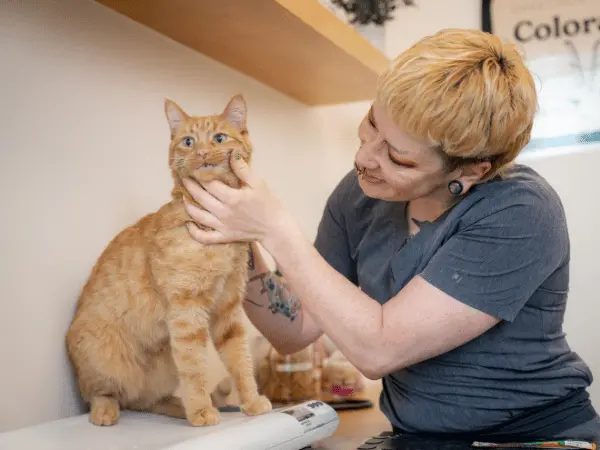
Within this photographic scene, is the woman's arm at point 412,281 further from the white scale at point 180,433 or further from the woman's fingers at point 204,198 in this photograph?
the white scale at point 180,433

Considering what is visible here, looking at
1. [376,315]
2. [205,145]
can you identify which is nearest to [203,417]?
[376,315]

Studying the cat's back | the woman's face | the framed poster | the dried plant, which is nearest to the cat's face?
the cat's back

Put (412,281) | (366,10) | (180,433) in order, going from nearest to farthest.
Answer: (180,433)
(412,281)
(366,10)

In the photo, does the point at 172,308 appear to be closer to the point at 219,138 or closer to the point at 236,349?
the point at 236,349

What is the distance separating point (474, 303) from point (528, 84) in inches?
14.6

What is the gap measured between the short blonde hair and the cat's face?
0.25 meters

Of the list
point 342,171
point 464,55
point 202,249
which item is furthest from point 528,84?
point 342,171

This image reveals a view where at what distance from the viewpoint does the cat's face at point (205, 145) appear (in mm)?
1013

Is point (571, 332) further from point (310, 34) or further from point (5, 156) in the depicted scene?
point (5, 156)

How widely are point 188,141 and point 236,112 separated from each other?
0.11m

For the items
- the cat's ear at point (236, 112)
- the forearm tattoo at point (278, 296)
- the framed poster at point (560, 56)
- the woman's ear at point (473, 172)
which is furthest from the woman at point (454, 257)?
the framed poster at point (560, 56)

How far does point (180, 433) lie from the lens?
3.16 feet

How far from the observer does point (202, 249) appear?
39.5 inches

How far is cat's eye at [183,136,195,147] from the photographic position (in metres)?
1.03
